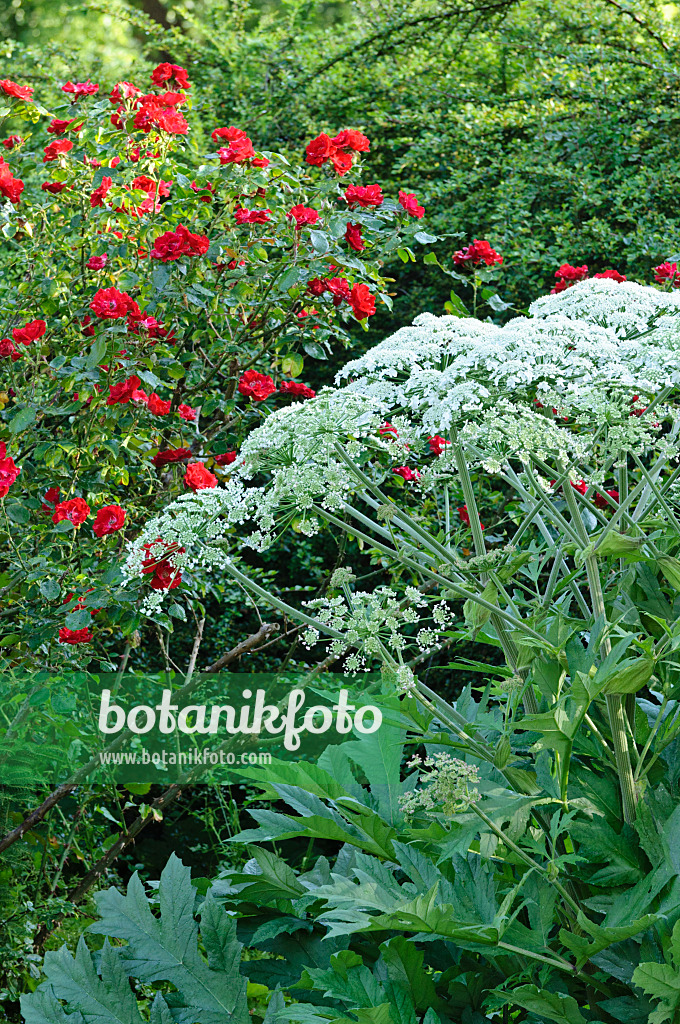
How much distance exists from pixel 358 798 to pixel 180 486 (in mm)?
1391

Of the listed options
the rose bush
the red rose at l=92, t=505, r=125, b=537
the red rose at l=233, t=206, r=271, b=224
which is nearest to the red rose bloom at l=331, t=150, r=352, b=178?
the rose bush

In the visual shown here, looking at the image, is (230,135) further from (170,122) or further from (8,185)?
(8,185)

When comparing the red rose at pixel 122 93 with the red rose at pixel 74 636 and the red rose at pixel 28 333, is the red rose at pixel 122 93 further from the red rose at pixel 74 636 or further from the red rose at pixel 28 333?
the red rose at pixel 74 636

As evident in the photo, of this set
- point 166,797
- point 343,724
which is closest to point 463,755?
point 343,724

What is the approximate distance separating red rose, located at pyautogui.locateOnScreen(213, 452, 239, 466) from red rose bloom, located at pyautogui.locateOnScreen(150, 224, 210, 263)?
580 millimetres

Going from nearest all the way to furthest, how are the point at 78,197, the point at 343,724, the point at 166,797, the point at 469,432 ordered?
the point at 469,432, the point at 343,724, the point at 166,797, the point at 78,197

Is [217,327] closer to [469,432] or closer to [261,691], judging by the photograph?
[261,691]

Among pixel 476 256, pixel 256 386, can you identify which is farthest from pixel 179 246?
pixel 476 256

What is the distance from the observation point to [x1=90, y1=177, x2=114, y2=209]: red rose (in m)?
2.72

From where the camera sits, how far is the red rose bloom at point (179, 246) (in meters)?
2.59

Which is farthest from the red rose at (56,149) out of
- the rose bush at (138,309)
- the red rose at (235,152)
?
the red rose at (235,152)

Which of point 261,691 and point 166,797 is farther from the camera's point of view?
point 261,691

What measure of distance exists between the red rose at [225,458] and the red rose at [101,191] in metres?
0.84

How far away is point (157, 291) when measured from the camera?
2.87m
